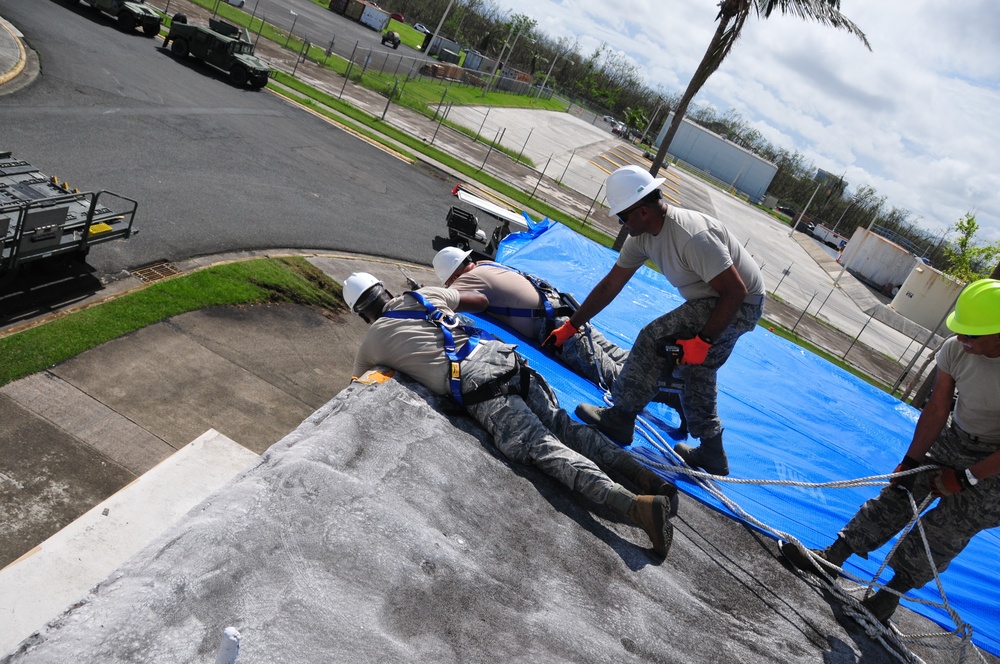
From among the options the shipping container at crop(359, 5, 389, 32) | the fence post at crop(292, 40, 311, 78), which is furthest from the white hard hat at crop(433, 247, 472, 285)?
the shipping container at crop(359, 5, 389, 32)

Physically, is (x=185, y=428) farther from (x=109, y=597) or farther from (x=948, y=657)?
(x=948, y=657)

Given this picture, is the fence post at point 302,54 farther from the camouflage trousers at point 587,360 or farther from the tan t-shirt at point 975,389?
the tan t-shirt at point 975,389

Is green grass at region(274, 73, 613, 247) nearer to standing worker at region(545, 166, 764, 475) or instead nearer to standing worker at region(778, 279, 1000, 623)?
standing worker at region(545, 166, 764, 475)

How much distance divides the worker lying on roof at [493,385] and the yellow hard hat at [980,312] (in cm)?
200

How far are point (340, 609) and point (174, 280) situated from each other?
745 centimetres

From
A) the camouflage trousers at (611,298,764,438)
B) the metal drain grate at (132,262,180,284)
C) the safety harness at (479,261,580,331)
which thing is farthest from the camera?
the metal drain grate at (132,262,180,284)

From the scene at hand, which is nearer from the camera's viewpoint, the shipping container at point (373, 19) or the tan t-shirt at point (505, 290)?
the tan t-shirt at point (505, 290)

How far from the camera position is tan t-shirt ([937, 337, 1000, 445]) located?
4492 mm

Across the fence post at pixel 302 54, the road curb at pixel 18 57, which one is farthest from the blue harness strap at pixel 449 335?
the fence post at pixel 302 54

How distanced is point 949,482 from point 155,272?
29.5ft

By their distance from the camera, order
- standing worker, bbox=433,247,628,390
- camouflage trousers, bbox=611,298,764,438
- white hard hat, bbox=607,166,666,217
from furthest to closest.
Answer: standing worker, bbox=433,247,628,390
camouflage trousers, bbox=611,298,764,438
white hard hat, bbox=607,166,666,217

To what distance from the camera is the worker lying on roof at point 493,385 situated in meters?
4.71

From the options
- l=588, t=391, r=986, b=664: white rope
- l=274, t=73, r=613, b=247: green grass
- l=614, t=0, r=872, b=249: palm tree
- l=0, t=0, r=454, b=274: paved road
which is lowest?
l=0, t=0, r=454, b=274: paved road

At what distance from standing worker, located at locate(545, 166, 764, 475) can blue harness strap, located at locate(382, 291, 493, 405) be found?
4.46 feet
